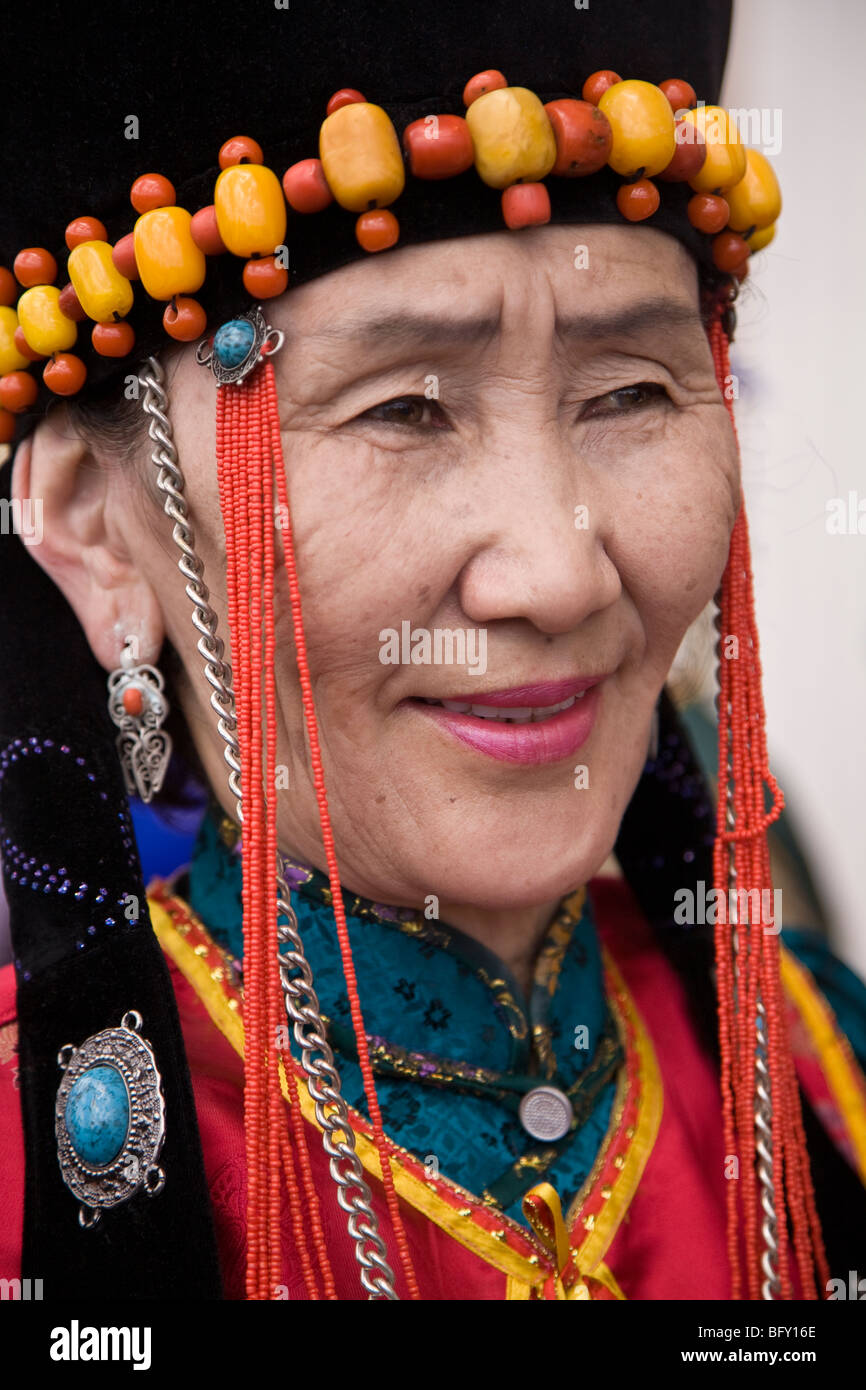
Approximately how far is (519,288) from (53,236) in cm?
50

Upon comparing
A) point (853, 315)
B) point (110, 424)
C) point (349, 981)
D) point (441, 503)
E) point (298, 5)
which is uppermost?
point (853, 315)

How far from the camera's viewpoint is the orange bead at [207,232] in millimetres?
1148

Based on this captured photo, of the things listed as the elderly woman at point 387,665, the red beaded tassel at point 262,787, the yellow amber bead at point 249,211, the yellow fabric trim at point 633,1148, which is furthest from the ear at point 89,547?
the yellow fabric trim at point 633,1148

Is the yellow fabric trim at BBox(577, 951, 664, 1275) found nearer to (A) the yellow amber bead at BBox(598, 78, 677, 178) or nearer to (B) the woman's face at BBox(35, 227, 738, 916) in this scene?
(B) the woman's face at BBox(35, 227, 738, 916)

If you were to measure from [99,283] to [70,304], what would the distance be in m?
0.06

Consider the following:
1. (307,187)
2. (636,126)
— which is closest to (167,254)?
(307,187)

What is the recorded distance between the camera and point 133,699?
1373 millimetres

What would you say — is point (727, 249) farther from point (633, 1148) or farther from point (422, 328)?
point (633, 1148)

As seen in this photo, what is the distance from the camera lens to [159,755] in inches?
55.4

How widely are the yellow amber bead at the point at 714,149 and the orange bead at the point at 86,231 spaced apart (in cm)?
61

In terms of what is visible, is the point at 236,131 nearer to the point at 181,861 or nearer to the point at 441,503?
the point at 441,503

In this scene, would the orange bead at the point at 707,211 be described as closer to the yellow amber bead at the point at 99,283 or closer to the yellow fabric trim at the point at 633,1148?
the yellow amber bead at the point at 99,283

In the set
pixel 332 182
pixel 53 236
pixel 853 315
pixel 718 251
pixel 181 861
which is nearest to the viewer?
pixel 332 182

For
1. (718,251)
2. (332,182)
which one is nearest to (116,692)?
(332,182)
